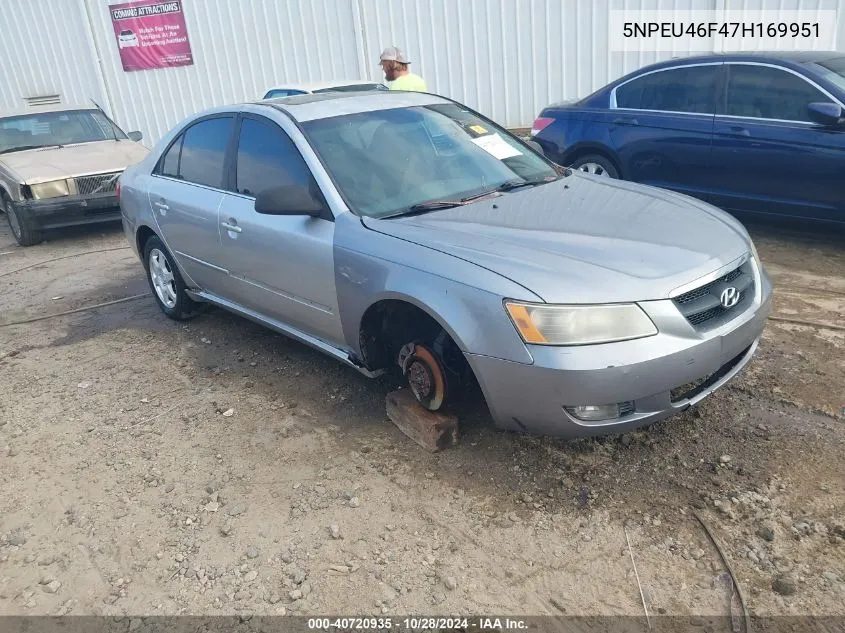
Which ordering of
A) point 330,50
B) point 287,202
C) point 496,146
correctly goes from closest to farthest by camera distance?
1. point 287,202
2. point 496,146
3. point 330,50

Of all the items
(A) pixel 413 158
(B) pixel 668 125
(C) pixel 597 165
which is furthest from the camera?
(C) pixel 597 165

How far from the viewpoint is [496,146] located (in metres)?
4.42

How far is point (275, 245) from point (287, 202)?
0.45 metres

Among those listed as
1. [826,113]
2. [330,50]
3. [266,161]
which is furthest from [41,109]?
[826,113]

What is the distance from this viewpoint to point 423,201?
3.80 metres

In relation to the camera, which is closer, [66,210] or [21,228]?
[66,210]

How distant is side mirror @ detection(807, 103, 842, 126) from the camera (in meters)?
5.49

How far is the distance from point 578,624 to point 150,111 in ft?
46.1

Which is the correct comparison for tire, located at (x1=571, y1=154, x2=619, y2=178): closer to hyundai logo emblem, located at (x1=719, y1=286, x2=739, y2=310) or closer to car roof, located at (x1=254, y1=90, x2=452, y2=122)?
car roof, located at (x1=254, y1=90, x2=452, y2=122)

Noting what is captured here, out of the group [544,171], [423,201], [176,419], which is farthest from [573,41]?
[176,419]

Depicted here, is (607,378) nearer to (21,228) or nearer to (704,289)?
(704,289)

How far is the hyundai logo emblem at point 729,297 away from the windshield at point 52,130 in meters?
9.01

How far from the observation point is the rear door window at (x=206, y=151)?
4703mm

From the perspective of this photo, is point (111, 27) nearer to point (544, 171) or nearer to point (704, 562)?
point (544, 171)
